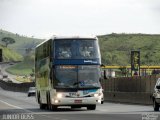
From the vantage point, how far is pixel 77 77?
3359 cm

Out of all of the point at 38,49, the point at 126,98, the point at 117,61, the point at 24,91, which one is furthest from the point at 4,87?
the point at 38,49

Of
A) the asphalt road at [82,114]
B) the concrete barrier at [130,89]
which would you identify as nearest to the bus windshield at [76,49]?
the asphalt road at [82,114]

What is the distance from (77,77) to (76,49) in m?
1.38

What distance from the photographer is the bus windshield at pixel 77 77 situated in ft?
110

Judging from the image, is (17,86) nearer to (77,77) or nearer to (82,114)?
(77,77)

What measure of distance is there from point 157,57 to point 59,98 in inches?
5861

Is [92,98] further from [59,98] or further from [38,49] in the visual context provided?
[38,49]

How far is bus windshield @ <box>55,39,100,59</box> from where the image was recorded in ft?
110

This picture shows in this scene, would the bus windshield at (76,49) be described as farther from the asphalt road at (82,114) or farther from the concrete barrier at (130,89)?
the concrete barrier at (130,89)

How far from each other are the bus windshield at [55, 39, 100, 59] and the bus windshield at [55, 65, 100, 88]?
0.51 metres

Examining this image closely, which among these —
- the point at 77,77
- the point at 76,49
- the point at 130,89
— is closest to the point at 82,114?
the point at 77,77

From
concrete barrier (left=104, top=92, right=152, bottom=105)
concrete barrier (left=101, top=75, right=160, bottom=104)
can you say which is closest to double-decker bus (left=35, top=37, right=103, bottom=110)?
concrete barrier (left=101, top=75, right=160, bottom=104)

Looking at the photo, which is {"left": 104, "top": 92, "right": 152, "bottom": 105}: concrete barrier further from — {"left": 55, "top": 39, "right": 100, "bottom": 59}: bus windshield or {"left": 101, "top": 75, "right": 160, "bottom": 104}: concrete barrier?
{"left": 55, "top": 39, "right": 100, "bottom": 59}: bus windshield

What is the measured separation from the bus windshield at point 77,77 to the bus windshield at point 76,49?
1.68 ft
